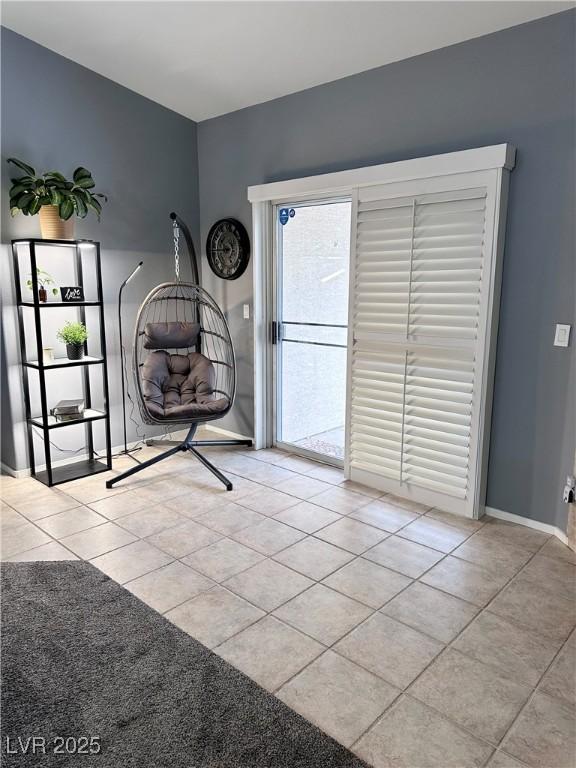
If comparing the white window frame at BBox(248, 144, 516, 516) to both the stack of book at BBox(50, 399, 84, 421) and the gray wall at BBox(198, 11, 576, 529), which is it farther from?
the stack of book at BBox(50, 399, 84, 421)

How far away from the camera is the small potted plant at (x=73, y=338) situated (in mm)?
3750

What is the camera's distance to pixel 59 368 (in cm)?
Result: 394

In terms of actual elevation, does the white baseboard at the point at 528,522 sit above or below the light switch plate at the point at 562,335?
below

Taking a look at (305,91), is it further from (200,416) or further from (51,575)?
(51,575)

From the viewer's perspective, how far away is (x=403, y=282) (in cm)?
339

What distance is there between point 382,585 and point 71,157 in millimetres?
3502

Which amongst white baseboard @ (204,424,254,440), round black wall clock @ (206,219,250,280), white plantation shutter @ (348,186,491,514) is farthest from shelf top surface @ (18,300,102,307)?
white plantation shutter @ (348,186,491,514)

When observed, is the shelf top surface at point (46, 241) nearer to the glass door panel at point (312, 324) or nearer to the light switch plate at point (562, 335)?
the glass door panel at point (312, 324)

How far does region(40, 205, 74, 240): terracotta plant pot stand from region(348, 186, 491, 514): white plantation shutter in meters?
1.94

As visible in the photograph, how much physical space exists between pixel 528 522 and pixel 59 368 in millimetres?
3253

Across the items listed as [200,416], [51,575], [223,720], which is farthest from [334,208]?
[223,720]

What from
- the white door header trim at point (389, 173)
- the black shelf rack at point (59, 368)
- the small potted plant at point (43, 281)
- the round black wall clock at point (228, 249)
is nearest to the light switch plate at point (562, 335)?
the white door header trim at point (389, 173)

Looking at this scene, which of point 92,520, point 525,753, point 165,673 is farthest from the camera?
point 92,520

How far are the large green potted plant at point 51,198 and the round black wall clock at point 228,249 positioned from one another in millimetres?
1136
